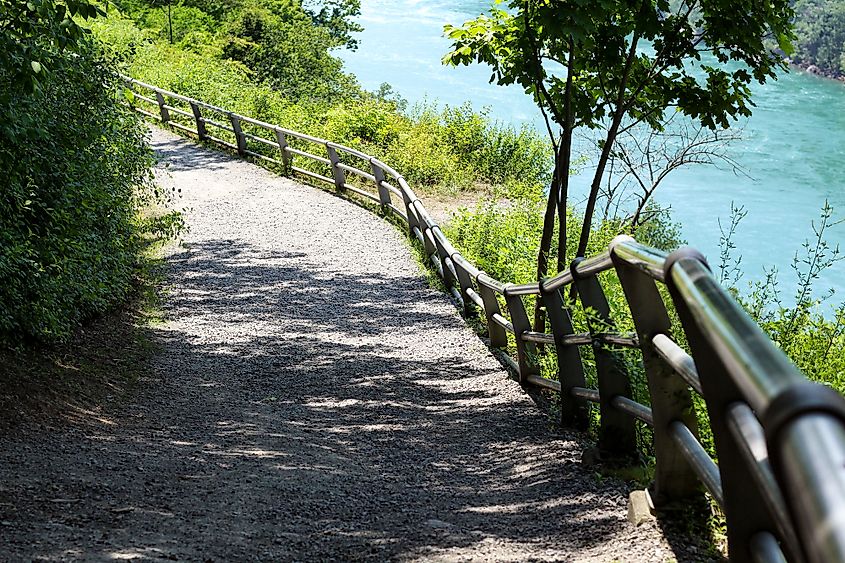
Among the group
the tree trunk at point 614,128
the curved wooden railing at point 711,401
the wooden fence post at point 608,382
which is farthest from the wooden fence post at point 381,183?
the wooden fence post at point 608,382

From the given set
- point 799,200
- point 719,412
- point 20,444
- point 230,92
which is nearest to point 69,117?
point 20,444


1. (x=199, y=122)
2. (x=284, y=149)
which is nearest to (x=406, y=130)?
(x=284, y=149)

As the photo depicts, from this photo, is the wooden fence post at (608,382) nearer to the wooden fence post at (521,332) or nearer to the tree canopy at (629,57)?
the wooden fence post at (521,332)

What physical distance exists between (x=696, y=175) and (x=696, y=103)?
25042mm

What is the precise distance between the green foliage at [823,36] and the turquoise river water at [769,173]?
65 cm

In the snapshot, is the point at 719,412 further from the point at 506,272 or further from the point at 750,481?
the point at 506,272

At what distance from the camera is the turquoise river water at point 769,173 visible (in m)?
25.9

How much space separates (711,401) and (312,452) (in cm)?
428

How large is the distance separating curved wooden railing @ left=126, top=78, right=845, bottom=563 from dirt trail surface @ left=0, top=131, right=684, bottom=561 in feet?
1.09

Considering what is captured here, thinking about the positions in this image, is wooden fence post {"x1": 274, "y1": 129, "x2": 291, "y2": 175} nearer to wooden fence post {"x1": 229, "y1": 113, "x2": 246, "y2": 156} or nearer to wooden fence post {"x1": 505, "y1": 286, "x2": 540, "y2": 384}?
wooden fence post {"x1": 229, "y1": 113, "x2": 246, "y2": 156}

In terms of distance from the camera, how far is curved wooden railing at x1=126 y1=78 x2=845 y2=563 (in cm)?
107

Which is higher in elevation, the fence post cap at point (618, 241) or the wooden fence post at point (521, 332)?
the fence post cap at point (618, 241)

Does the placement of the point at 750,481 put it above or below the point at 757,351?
below

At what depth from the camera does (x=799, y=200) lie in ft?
89.8
